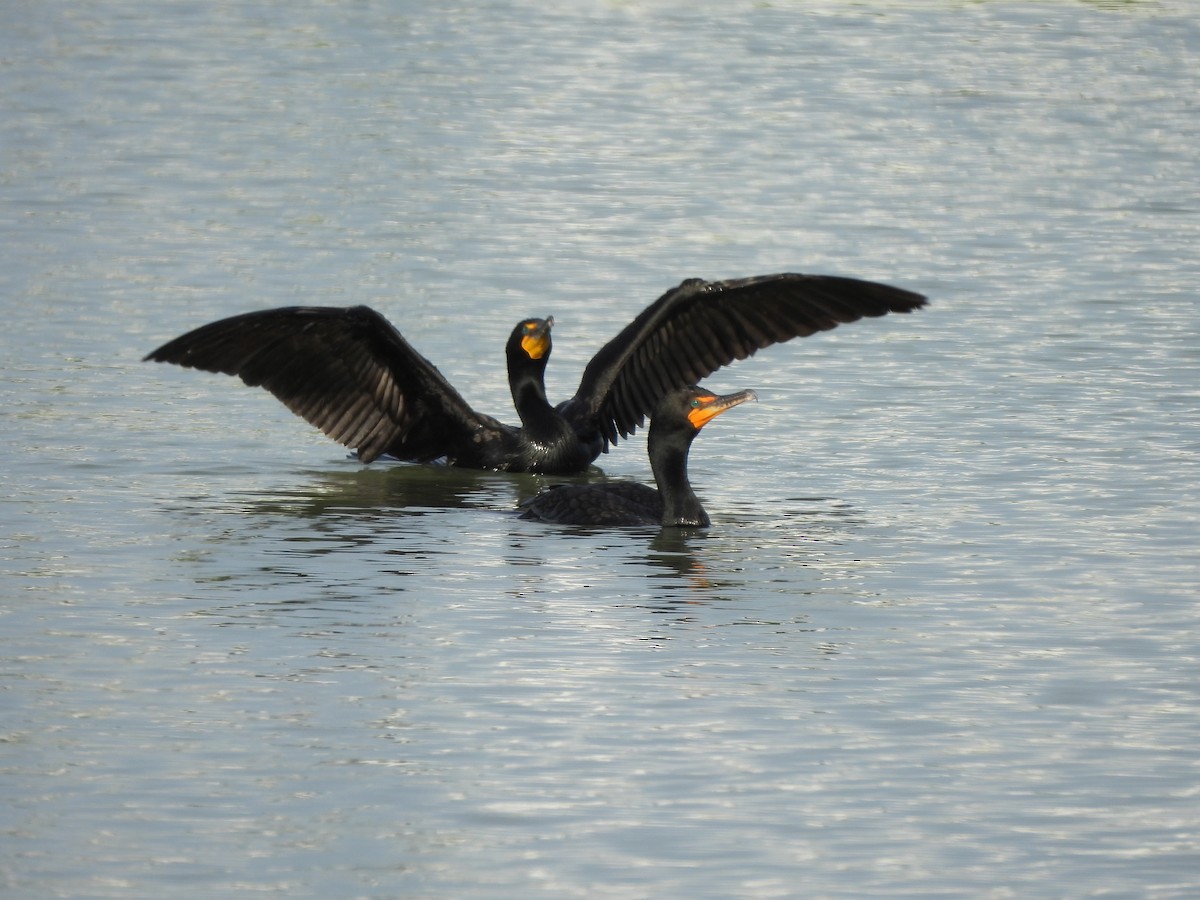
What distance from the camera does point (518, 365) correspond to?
13570 mm

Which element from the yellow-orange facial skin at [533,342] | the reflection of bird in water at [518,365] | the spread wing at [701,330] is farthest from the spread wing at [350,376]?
the spread wing at [701,330]

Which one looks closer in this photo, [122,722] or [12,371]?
[122,722]

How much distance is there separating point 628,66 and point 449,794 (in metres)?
22.9

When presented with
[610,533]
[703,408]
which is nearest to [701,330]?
[703,408]

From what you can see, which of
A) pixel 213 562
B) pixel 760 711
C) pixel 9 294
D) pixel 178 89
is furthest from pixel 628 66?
pixel 760 711

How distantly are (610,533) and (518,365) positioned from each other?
233 cm

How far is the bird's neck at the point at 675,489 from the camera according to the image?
1144cm

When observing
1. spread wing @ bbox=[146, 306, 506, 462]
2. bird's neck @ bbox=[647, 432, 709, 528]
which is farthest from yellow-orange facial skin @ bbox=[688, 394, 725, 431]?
spread wing @ bbox=[146, 306, 506, 462]

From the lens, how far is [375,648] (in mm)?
9086

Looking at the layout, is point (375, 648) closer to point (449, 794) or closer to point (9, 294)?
point (449, 794)

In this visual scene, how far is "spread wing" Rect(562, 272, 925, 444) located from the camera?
493 inches

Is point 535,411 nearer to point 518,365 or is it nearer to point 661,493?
point 518,365

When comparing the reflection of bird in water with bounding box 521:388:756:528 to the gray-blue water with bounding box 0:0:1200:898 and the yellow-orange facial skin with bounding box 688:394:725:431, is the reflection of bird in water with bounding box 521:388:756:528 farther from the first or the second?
the gray-blue water with bounding box 0:0:1200:898

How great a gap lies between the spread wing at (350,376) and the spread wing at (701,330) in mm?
690
